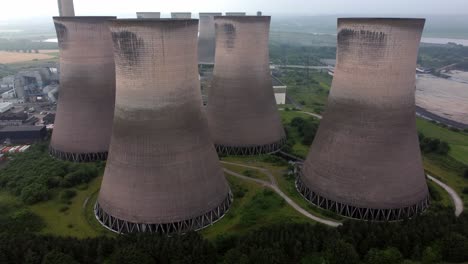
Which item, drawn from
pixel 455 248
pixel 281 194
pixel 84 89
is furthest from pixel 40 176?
pixel 455 248

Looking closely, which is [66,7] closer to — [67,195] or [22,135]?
[22,135]

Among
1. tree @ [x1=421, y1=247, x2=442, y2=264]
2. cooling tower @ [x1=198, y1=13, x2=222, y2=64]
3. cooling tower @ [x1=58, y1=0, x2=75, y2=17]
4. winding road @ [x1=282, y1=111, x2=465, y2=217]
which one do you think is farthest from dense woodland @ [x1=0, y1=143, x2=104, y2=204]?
cooling tower @ [x1=198, y1=13, x2=222, y2=64]

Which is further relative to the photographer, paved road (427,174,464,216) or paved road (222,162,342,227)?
paved road (427,174,464,216)

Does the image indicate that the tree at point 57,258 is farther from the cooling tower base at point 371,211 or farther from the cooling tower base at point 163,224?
the cooling tower base at point 371,211

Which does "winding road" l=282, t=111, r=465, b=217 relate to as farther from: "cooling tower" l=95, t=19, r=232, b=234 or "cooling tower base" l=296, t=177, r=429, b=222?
"cooling tower" l=95, t=19, r=232, b=234

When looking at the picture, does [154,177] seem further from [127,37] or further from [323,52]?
[323,52]

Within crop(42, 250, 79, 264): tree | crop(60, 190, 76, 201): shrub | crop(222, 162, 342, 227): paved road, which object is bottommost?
crop(60, 190, 76, 201): shrub

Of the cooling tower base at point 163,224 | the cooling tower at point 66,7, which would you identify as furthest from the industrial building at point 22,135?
the cooling tower base at point 163,224
